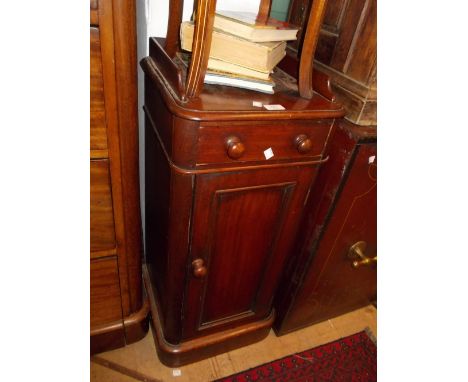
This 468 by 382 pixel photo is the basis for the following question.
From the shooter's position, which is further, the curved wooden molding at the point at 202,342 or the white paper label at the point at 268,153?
the curved wooden molding at the point at 202,342

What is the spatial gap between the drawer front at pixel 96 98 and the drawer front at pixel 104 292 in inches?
17.7

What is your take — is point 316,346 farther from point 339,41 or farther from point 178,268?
point 339,41

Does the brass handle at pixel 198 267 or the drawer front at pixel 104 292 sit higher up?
the brass handle at pixel 198 267

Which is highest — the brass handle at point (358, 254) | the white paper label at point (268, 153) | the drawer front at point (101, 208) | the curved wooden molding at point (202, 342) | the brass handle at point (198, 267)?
the white paper label at point (268, 153)

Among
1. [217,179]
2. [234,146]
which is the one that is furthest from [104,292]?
[234,146]

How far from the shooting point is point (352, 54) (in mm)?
980

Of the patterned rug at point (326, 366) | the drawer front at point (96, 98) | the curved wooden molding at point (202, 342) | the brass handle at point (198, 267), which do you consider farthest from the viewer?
the patterned rug at point (326, 366)

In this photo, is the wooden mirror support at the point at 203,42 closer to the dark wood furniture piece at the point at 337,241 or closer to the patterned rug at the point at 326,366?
the dark wood furniture piece at the point at 337,241

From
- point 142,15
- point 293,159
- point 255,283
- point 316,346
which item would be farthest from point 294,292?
point 142,15

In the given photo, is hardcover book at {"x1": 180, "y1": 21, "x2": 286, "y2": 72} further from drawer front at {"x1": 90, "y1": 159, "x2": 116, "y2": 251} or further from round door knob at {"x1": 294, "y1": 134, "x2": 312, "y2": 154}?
drawer front at {"x1": 90, "y1": 159, "x2": 116, "y2": 251}

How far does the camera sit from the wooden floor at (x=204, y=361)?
4.33 feet

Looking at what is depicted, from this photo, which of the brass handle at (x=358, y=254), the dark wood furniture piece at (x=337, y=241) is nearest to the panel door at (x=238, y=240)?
the dark wood furniture piece at (x=337, y=241)

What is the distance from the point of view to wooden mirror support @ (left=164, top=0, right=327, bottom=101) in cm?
73

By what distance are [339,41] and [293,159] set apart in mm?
445
